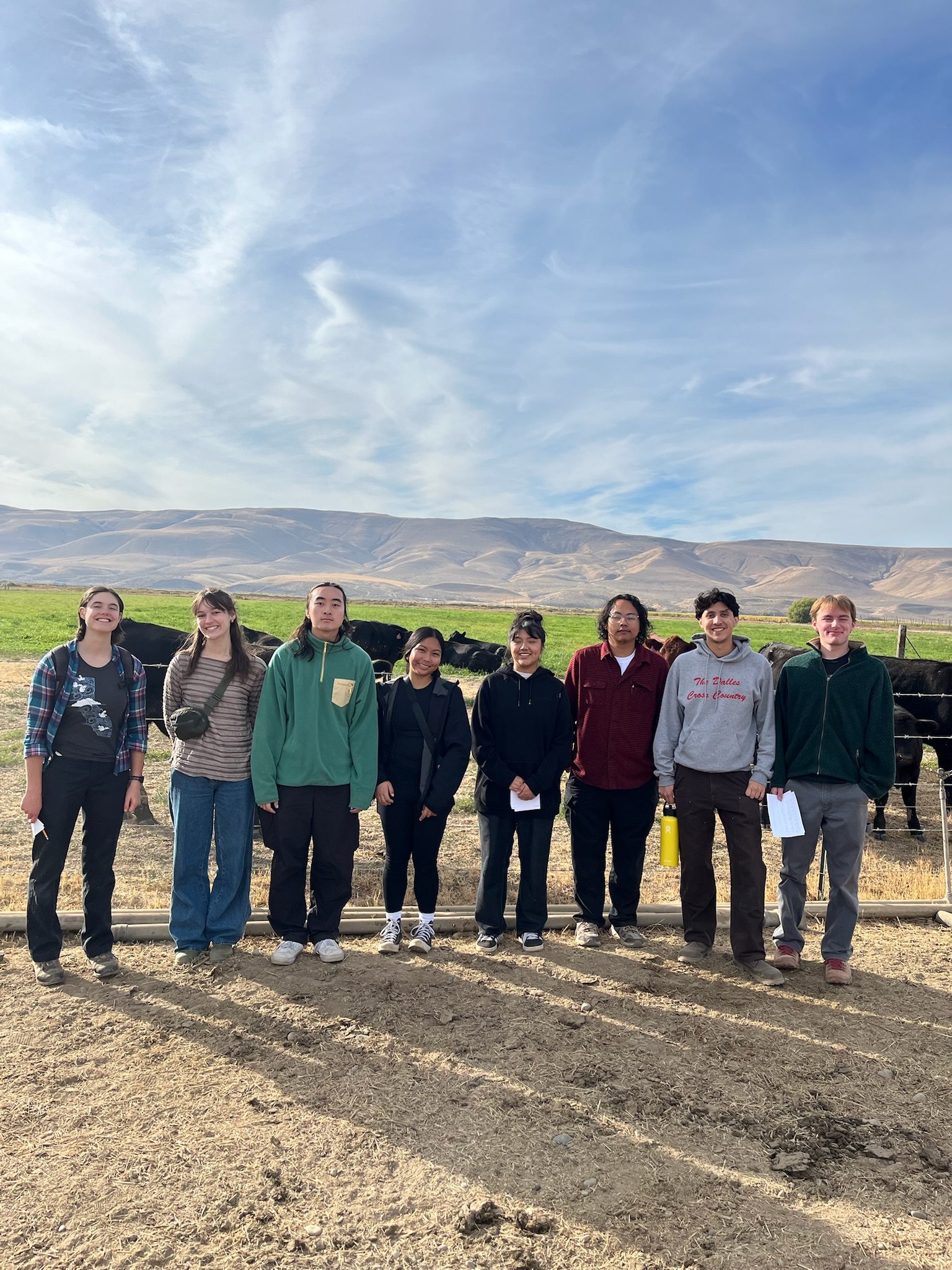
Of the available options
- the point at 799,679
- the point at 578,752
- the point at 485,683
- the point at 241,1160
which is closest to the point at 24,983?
the point at 241,1160

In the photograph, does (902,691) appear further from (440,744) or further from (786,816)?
(440,744)

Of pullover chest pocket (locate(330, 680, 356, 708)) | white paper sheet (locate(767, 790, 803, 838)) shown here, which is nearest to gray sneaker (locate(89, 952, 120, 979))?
pullover chest pocket (locate(330, 680, 356, 708))

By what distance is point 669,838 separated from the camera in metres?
4.94

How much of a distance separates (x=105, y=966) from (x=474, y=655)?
1843 cm

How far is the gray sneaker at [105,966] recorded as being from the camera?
4398 millimetres

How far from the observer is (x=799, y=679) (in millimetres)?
4734

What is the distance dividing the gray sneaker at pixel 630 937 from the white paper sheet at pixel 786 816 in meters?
1.15

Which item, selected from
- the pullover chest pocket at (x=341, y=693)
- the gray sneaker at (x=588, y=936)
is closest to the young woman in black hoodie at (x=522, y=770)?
the gray sneaker at (x=588, y=936)

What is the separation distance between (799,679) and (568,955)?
2.21 metres

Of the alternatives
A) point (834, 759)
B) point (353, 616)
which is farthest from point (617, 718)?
point (353, 616)

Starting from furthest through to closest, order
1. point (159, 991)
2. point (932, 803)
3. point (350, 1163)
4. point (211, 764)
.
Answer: point (932, 803) → point (211, 764) → point (159, 991) → point (350, 1163)

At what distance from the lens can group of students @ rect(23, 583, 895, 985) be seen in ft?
14.7

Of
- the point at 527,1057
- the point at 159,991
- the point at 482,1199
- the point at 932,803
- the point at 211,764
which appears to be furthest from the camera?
the point at 932,803

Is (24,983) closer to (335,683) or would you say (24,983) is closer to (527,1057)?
(335,683)
